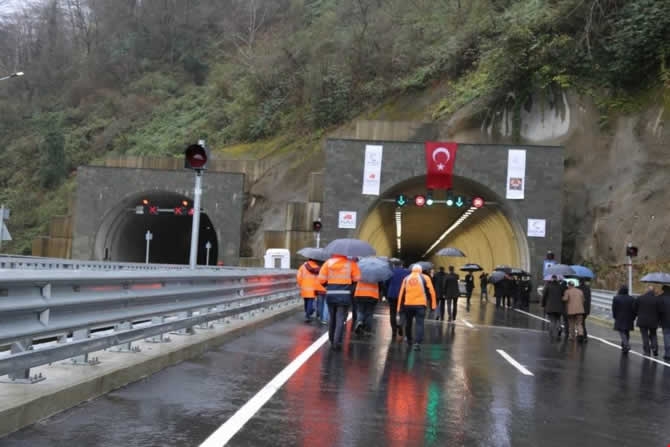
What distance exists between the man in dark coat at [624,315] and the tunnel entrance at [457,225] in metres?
19.5

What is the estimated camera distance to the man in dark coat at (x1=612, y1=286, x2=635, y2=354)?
1525cm

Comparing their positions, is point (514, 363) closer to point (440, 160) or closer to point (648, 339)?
point (648, 339)

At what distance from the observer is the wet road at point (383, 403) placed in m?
5.98

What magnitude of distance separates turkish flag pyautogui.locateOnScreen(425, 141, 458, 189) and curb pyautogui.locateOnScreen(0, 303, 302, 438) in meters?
25.4

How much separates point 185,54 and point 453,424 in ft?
267

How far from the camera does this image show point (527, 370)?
11047 millimetres

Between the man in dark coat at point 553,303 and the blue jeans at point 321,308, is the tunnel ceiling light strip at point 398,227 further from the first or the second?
the blue jeans at point 321,308

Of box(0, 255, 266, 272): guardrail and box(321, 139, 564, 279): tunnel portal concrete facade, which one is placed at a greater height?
box(321, 139, 564, 279): tunnel portal concrete facade

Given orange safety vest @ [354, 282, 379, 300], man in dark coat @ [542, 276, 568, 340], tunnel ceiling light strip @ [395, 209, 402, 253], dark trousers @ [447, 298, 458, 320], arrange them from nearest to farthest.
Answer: orange safety vest @ [354, 282, 379, 300], man in dark coat @ [542, 276, 568, 340], dark trousers @ [447, 298, 458, 320], tunnel ceiling light strip @ [395, 209, 402, 253]

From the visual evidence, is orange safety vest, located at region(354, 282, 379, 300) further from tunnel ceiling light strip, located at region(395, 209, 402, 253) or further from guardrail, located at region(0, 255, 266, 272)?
tunnel ceiling light strip, located at region(395, 209, 402, 253)

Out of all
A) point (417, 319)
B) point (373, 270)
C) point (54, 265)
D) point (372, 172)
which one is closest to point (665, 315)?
point (417, 319)

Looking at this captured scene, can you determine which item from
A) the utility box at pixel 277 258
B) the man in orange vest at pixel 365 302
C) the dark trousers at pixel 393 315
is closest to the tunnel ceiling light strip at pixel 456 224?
the utility box at pixel 277 258

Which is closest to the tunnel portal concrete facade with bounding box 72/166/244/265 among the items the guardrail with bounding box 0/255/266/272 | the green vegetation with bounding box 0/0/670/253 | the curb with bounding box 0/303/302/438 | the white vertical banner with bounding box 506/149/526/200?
the guardrail with bounding box 0/255/266/272

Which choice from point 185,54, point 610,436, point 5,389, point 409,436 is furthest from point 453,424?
point 185,54
